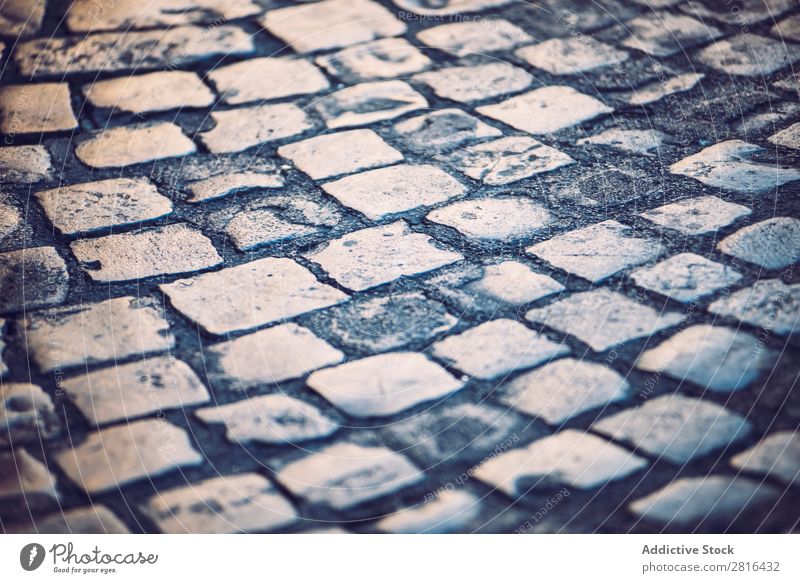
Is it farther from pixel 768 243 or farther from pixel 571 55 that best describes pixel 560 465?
pixel 571 55

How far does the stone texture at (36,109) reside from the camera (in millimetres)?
2203

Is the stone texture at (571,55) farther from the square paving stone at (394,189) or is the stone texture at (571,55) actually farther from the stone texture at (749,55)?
the square paving stone at (394,189)

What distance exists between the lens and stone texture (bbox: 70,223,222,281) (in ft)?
5.65

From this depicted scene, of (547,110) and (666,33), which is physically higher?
(666,33)

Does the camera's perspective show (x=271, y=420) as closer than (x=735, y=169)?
Yes

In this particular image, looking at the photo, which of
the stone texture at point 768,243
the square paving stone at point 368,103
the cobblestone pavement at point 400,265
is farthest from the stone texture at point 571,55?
the stone texture at point 768,243

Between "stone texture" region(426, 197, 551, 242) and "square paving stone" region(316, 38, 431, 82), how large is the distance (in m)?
0.68

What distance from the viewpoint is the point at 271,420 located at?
54.0 inches

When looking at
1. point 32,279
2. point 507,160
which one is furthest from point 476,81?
point 32,279

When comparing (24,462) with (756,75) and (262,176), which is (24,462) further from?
(756,75)

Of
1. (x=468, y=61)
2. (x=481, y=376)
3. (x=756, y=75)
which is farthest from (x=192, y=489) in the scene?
(x=756, y=75)
